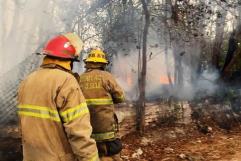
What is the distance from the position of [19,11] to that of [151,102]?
406 cm

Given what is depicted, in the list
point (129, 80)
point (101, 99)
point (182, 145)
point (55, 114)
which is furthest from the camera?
point (129, 80)

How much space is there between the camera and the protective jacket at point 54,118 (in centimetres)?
282

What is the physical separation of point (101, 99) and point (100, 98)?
2 centimetres

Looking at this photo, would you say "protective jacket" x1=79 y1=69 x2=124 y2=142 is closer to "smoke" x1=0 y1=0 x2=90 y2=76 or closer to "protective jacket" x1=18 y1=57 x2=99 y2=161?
"protective jacket" x1=18 y1=57 x2=99 y2=161

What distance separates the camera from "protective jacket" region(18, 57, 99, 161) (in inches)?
111

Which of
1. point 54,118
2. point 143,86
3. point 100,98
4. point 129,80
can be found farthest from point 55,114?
point 129,80

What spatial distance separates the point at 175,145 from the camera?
7.86 meters

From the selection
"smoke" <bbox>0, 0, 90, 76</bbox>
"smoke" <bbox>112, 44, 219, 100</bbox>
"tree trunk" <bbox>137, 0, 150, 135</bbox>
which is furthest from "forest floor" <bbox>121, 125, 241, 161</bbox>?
"smoke" <bbox>0, 0, 90, 76</bbox>

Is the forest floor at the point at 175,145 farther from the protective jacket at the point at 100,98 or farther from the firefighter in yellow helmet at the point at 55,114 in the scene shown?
the firefighter in yellow helmet at the point at 55,114

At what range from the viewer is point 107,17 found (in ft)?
36.2

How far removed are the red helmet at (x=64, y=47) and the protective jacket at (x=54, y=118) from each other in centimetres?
10

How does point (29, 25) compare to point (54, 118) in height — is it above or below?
above

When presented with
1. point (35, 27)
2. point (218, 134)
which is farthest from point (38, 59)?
point (218, 134)

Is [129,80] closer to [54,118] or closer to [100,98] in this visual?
[100,98]
